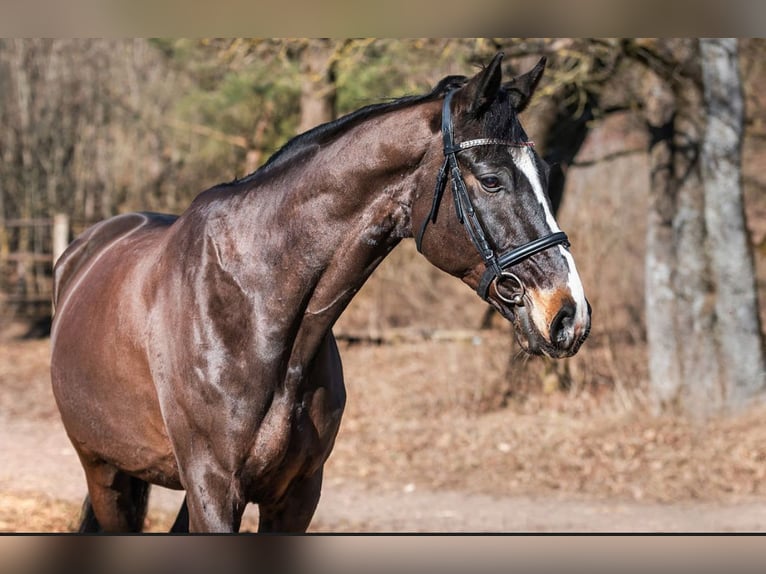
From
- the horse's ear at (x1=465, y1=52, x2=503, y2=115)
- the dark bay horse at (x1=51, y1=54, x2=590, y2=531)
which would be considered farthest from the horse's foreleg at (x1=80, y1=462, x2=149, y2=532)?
the horse's ear at (x1=465, y1=52, x2=503, y2=115)

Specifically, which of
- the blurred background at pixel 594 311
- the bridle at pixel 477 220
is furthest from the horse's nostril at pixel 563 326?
the blurred background at pixel 594 311

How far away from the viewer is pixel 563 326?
2701 millimetres

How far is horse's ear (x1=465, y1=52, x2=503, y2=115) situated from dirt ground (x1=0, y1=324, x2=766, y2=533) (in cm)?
444

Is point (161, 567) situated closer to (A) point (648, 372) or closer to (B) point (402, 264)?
(A) point (648, 372)

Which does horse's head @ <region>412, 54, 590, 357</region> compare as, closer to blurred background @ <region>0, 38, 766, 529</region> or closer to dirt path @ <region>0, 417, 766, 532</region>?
blurred background @ <region>0, 38, 766, 529</region>

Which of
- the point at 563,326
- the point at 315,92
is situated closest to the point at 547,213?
the point at 563,326

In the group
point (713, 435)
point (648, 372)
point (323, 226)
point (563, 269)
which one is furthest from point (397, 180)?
point (648, 372)

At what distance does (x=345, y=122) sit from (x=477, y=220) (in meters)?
0.66

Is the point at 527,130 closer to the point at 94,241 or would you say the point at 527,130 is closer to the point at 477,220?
the point at 94,241

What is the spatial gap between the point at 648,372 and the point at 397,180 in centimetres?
779

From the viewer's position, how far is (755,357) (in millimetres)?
8867

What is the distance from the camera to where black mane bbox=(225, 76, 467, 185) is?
309 cm

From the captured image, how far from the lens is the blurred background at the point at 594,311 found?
858 centimetres

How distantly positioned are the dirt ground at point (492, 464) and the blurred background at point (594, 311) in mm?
31
